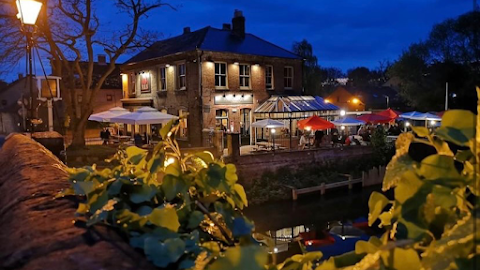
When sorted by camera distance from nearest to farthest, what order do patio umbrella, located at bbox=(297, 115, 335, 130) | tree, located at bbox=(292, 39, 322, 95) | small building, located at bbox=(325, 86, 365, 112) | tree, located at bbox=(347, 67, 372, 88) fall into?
patio umbrella, located at bbox=(297, 115, 335, 130) < tree, located at bbox=(292, 39, 322, 95) < small building, located at bbox=(325, 86, 365, 112) < tree, located at bbox=(347, 67, 372, 88)

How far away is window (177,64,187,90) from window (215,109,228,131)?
2.55 meters

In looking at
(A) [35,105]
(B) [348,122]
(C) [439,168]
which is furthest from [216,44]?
(C) [439,168]

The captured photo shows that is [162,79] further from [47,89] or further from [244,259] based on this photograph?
[244,259]

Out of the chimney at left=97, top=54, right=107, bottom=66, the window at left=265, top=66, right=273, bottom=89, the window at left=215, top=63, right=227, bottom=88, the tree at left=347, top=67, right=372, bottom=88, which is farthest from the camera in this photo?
the tree at left=347, top=67, right=372, bottom=88

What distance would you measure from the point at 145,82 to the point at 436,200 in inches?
1064

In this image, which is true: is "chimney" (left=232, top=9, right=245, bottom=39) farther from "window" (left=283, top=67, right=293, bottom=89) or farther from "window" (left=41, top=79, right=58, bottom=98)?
"window" (left=41, top=79, right=58, bottom=98)

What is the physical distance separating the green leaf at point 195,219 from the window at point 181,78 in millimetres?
22153

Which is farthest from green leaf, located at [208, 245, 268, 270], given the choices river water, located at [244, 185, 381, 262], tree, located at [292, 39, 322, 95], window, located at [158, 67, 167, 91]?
tree, located at [292, 39, 322, 95]

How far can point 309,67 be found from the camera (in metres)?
34.3

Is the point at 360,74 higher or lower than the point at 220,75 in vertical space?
higher

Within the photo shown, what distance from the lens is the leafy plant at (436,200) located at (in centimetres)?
60

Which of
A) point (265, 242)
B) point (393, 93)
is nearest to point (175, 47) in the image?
point (265, 242)

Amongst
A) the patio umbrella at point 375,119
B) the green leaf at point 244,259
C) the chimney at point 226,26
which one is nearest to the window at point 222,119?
the chimney at point 226,26

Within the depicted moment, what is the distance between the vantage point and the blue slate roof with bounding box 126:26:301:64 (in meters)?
22.5
